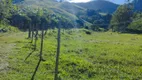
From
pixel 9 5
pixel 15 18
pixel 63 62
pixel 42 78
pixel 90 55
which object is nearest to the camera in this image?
pixel 9 5

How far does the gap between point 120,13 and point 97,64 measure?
289 ft

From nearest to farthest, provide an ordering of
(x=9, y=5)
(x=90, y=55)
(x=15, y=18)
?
(x=9, y=5) → (x=90, y=55) → (x=15, y=18)

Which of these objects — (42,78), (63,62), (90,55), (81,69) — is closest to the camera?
(42,78)

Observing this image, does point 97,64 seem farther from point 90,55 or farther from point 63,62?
point 90,55

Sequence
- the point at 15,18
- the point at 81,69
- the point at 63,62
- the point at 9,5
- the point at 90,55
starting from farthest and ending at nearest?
the point at 15,18
the point at 90,55
the point at 63,62
the point at 81,69
the point at 9,5

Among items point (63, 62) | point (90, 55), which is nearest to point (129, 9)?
point (90, 55)

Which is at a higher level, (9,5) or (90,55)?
(9,5)

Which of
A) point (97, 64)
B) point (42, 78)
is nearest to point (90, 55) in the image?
point (97, 64)

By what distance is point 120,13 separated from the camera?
117 m

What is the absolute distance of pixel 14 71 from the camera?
26.5 meters

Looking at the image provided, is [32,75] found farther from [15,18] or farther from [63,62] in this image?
[15,18]

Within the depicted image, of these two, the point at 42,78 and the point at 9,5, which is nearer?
the point at 9,5

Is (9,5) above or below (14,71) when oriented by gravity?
above

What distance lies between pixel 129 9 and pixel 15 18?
4958cm
